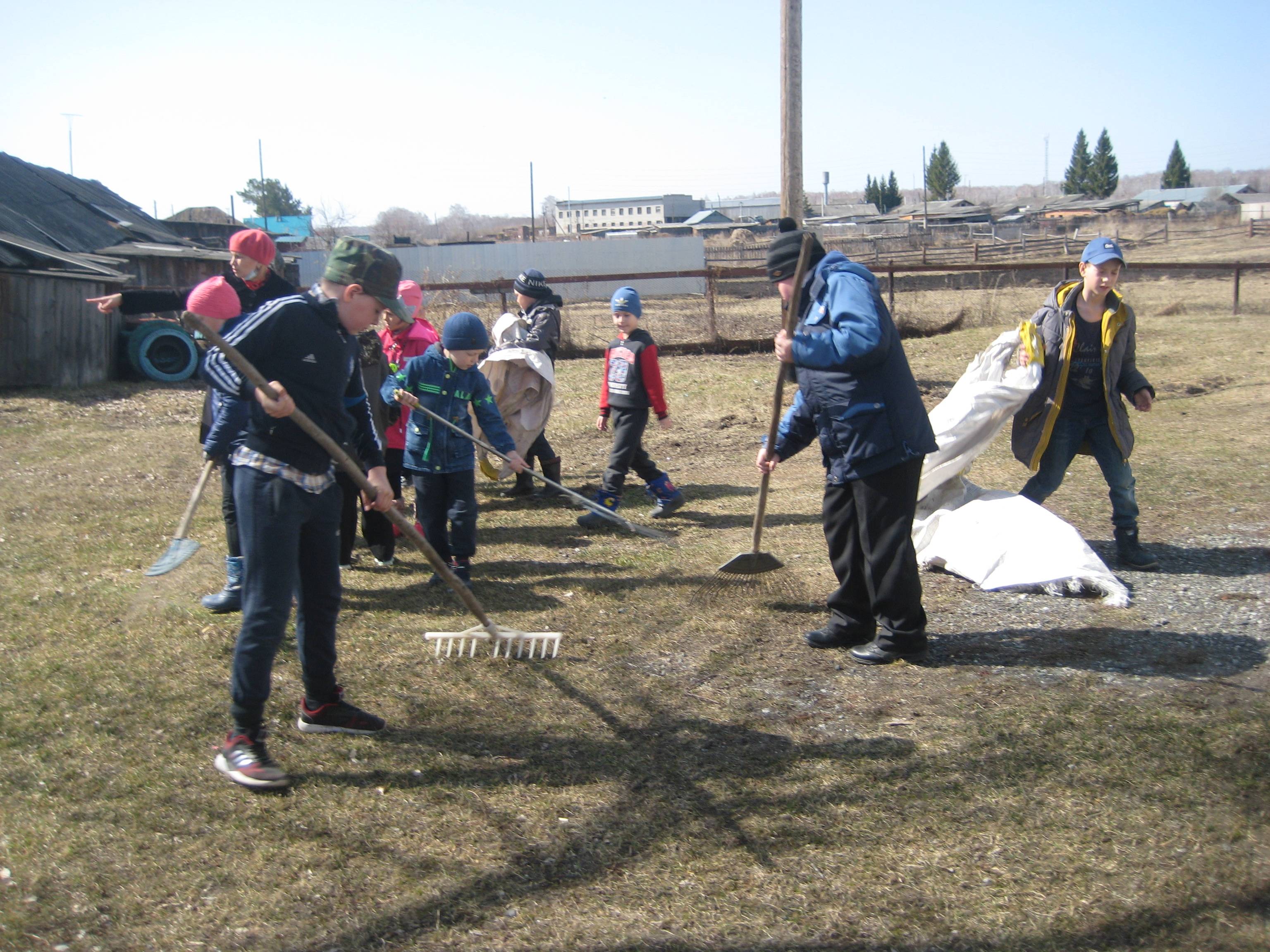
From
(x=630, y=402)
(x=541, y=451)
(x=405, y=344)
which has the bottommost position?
(x=541, y=451)

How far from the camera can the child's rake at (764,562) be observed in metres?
4.21

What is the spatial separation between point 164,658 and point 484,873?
92.1 inches

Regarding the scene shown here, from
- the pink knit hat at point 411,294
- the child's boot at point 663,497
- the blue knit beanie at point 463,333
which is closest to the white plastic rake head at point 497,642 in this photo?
the blue knit beanie at point 463,333

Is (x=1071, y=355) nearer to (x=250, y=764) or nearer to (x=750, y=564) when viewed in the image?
(x=750, y=564)

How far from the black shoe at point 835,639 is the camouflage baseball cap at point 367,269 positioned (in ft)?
7.87

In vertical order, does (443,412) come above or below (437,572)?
above

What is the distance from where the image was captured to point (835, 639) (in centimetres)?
453

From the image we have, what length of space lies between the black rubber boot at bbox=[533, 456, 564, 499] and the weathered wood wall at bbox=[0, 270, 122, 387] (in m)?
8.78

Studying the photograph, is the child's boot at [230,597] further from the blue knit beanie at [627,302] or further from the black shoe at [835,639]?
the blue knit beanie at [627,302]

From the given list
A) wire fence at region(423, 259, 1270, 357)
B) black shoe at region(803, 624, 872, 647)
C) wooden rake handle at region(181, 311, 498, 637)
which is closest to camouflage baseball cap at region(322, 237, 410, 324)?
wooden rake handle at region(181, 311, 498, 637)

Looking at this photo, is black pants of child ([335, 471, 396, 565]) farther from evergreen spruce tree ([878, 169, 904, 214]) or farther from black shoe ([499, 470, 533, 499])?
evergreen spruce tree ([878, 169, 904, 214])

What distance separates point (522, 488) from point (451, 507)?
2356 mm

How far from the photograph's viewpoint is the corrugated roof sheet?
1788 cm

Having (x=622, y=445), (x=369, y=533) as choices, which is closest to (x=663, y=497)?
(x=622, y=445)
